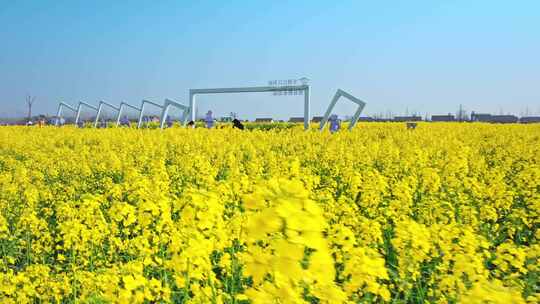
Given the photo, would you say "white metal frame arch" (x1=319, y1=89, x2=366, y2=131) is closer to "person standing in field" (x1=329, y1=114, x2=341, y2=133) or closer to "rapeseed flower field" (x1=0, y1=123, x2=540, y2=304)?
"person standing in field" (x1=329, y1=114, x2=341, y2=133)

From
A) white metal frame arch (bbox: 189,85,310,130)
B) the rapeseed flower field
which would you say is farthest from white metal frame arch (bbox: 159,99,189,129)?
the rapeseed flower field

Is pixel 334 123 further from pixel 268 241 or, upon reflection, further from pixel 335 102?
pixel 268 241

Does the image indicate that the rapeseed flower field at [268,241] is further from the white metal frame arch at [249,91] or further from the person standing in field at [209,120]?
the person standing in field at [209,120]

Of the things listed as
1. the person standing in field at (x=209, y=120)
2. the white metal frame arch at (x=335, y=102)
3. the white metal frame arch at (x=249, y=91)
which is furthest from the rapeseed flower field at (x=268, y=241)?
the person standing in field at (x=209, y=120)

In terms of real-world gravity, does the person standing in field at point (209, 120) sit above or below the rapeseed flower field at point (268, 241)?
above

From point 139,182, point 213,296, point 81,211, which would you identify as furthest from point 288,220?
point 139,182

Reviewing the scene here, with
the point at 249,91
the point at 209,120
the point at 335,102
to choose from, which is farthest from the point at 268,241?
the point at 209,120

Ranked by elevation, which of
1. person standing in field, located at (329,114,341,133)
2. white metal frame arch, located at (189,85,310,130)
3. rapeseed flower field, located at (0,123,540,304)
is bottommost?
rapeseed flower field, located at (0,123,540,304)

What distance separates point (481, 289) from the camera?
1841 mm

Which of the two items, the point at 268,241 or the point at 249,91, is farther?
the point at 249,91

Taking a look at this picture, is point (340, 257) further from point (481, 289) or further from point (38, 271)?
point (38, 271)

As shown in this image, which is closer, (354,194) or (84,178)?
(354,194)

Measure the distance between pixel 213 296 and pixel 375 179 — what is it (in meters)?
3.51

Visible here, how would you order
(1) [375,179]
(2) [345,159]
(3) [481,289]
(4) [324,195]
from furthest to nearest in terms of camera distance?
(2) [345,159] < (1) [375,179] < (4) [324,195] < (3) [481,289]
